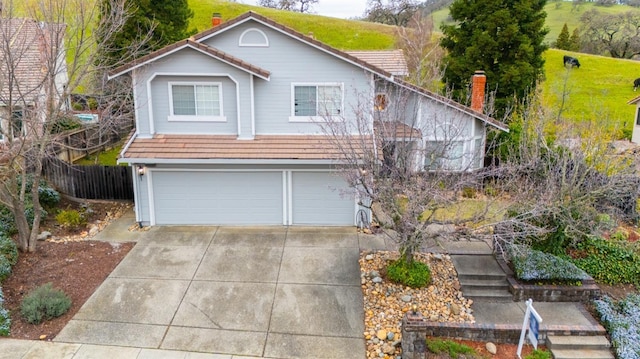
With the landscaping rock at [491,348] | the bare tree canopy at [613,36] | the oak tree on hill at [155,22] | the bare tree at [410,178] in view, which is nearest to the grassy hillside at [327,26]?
the bare tree canopy at [613,36]

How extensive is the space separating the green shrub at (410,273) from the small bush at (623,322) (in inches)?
155

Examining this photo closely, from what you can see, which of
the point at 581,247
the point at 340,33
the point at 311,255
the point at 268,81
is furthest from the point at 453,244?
the point at 340,33

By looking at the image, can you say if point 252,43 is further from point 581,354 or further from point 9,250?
point 581,354

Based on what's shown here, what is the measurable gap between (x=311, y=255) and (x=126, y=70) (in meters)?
7.96

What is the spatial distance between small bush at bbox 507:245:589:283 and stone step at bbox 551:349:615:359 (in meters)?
2.02

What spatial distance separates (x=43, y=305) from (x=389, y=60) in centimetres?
1551

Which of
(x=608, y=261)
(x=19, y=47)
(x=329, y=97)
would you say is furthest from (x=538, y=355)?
(x=19, y=47)

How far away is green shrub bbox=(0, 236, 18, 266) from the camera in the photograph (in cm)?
1132

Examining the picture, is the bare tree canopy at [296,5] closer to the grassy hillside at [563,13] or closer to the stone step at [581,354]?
the grassy hillside at [563,13]

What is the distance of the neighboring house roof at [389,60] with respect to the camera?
18.3m

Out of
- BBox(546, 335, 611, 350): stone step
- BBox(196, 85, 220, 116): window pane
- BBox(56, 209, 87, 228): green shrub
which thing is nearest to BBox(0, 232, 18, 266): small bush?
BBox(56, 209, 87, 228): green shrub

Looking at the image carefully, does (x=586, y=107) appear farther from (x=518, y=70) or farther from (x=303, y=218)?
(x=303, y=218)

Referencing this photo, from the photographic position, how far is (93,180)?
53.7 ft

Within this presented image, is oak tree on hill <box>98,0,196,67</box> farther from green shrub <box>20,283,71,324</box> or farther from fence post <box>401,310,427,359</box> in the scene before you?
fence post <box>401,310,427,359</box>
